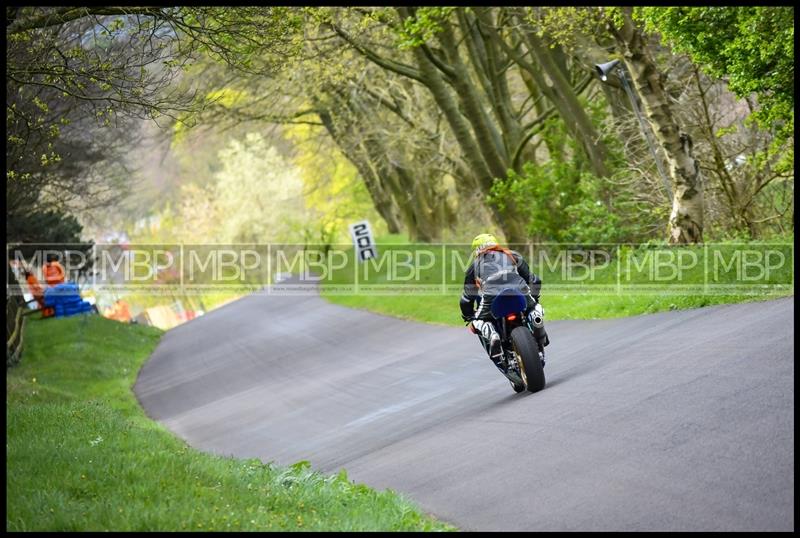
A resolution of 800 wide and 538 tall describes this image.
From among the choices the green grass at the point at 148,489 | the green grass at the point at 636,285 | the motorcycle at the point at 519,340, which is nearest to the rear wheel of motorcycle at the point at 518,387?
the motorcycle at the point at 519,340

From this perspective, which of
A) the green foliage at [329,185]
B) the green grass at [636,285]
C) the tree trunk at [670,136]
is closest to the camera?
the green grass at [636,285]

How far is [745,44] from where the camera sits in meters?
18.0

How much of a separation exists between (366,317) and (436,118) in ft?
45.2

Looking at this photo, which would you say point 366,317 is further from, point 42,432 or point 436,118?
point 42,432

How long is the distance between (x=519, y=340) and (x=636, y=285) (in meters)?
9.28

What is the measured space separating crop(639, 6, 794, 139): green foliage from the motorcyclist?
651 centimetres

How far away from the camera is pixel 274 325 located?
36.3 m

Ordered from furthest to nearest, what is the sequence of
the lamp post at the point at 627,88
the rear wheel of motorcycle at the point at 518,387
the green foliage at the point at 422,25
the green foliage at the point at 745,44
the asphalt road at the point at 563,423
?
the green foliage at the point at 422,25
the lamp post at the point at 627,88
the green foliage at the point at 745,44
the rear wheel of motorcycle at the point at 518,387
the asphalt road at the point at 563,423

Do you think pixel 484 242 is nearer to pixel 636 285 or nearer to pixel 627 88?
pixel 636 285

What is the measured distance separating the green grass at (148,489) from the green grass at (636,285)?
359 inches

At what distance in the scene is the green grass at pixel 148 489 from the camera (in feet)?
24.9

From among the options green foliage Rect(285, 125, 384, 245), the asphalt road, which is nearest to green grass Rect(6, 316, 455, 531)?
the asphalt road

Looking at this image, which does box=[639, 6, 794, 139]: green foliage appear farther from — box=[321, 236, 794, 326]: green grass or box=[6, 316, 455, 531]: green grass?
box=[6, 316, 455, 531]: green grass

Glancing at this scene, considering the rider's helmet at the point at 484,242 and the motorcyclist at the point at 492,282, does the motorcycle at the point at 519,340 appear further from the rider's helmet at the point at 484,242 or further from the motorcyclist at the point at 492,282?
the rider's helmet at the point at 484,242
